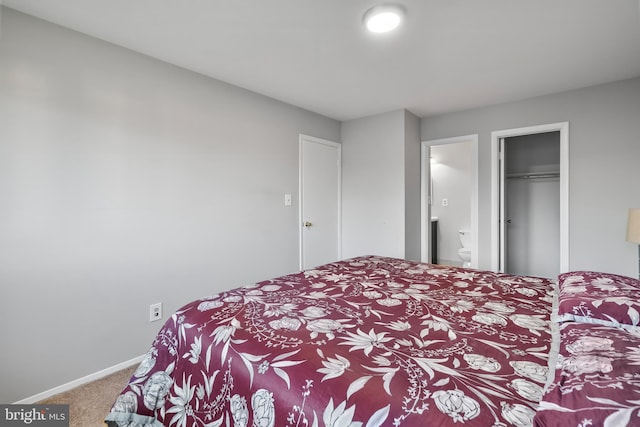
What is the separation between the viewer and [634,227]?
2275mm

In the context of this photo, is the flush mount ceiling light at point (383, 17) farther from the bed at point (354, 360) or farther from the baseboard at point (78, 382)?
the baseboard at point (78, 382)

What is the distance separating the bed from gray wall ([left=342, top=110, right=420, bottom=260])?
6.51 ft

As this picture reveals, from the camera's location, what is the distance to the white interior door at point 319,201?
3.57m

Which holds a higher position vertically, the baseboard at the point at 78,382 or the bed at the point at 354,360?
the bed at the point at 354,360

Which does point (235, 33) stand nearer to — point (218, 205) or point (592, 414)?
point (218, 205)

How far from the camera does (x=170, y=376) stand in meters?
1.18

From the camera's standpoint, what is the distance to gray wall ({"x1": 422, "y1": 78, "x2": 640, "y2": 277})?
264 cm

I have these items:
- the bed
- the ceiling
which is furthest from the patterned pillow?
the ceiling

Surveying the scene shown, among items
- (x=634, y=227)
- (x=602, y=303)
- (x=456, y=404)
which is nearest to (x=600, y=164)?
(x=634, y=227)

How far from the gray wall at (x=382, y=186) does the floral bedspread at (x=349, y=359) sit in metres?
1.98

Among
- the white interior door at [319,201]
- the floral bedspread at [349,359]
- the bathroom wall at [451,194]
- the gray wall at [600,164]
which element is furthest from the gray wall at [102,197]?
the bathroom wall at [451,194]

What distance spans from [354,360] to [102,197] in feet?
6.84

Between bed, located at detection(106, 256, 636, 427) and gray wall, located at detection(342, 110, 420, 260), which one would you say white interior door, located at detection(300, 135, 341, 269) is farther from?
bed, located at detection(106, 256, 636, 427)

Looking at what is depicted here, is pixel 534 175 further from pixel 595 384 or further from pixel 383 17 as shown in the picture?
pixel 595 384
